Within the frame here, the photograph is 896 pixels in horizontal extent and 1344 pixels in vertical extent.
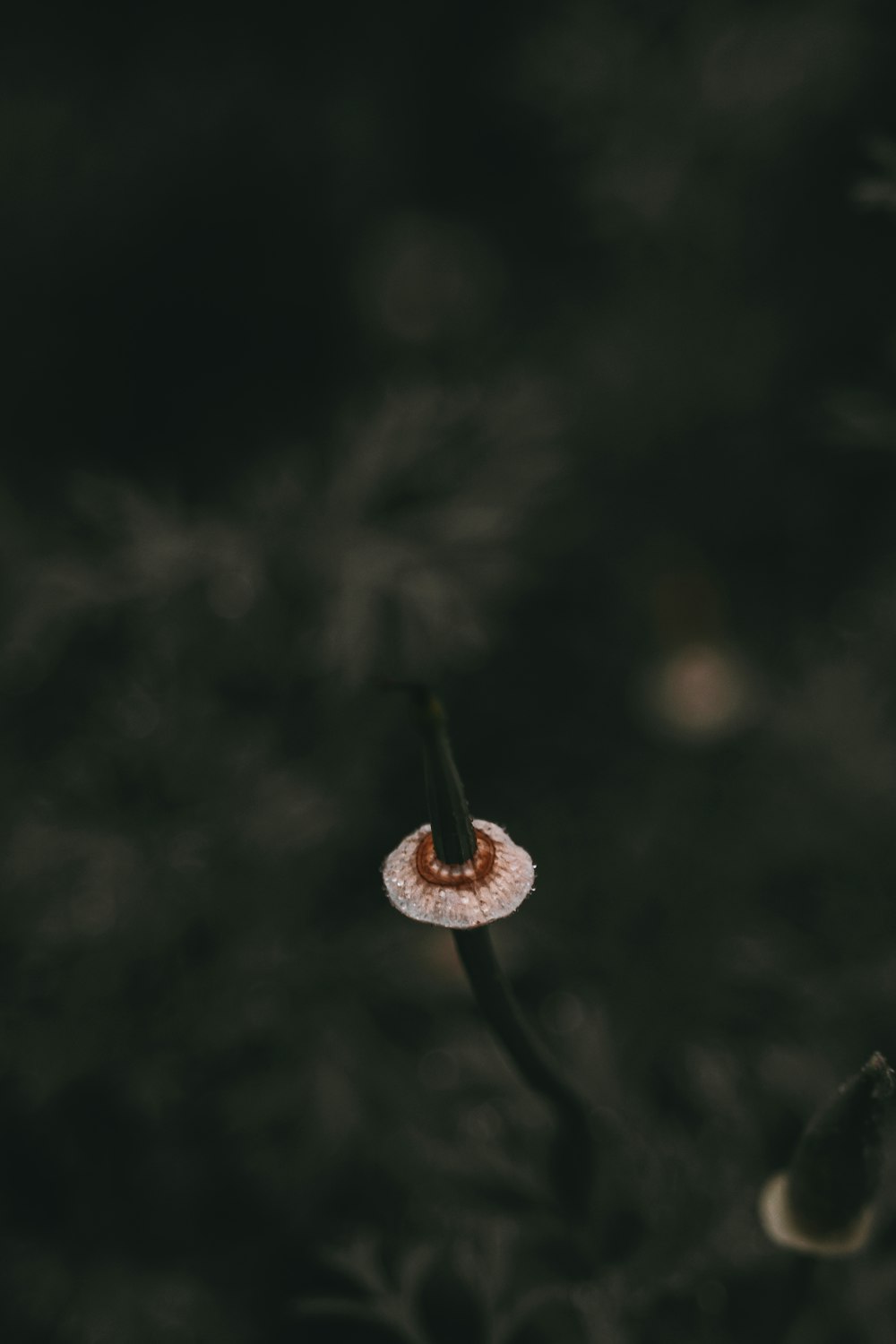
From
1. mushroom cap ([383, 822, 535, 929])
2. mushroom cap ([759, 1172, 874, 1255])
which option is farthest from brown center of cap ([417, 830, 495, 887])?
mushroom cap ([759, 1172, 874, 1255])

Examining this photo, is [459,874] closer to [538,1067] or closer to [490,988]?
[490,988]

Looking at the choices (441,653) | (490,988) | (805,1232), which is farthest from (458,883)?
(441,653)

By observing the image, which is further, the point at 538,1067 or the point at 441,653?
the point at 441,653

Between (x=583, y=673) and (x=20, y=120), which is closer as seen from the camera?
(x=583, y=673)

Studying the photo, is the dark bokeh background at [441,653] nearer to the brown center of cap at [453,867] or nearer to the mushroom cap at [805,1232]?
the mushroom cap at [805,1232]

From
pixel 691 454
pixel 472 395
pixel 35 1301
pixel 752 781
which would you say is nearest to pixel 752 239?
pixel 691 454

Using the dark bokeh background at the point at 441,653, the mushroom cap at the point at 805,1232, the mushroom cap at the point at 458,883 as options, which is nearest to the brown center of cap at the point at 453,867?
the mushroom cap at the point at 458,883

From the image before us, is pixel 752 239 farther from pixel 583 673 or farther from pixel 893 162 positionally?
pixel 893 162
